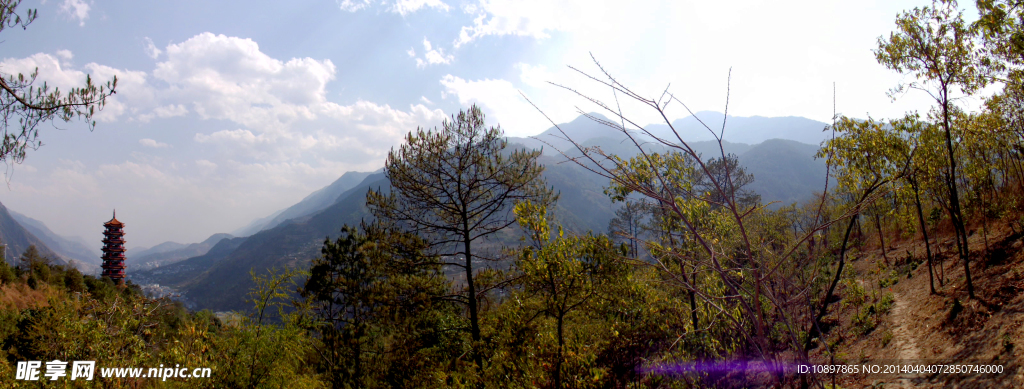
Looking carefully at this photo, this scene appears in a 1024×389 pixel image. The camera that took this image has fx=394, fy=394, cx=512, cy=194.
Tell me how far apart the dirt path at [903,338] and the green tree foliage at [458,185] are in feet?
29.3

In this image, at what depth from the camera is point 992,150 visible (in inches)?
423

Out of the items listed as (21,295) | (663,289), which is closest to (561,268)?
(663,289)

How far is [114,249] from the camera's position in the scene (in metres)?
52.9

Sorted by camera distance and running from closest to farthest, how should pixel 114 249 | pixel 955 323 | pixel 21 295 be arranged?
pixel 955 323
pixel 21 295
pixel 114 249

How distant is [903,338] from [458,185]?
11772mm

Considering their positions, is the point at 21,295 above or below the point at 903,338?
above

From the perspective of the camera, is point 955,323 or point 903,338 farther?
point 903,338

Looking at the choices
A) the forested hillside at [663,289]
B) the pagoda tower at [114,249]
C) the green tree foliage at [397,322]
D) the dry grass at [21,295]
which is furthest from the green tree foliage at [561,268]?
the pagoda tower at [114,249]

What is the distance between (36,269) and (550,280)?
4845cm

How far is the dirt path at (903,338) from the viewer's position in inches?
321

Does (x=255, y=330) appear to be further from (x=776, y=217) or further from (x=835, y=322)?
(x=776, y=217)

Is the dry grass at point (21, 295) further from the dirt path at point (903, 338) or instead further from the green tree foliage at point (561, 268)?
the dirt path at point (903, 338)

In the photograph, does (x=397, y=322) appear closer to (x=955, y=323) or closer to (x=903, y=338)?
(x=903, y=338)

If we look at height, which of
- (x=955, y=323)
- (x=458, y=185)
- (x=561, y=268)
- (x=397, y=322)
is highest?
(x=458, y=185)
